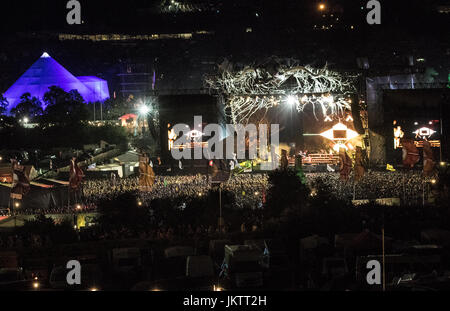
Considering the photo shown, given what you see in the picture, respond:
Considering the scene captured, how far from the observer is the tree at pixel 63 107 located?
39.1 metres

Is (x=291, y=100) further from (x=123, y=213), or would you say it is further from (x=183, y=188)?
(x=123, y=213)

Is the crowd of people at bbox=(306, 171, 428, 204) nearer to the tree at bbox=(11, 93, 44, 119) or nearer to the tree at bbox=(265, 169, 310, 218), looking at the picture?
the tree at bbox=(265, 169, 310, 218)

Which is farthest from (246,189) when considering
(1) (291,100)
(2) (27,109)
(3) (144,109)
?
(2) (27,109)

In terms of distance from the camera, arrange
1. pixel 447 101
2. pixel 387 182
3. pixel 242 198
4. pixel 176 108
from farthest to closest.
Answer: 1. pixel 176 108
2. pixel 447 101
3. pixel 387 182
4. pixel 242 198

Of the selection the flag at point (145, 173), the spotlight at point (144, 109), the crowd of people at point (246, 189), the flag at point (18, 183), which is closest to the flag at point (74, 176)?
the crowd of people at point (246, 189)

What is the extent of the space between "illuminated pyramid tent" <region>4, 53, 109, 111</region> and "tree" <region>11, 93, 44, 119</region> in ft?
6.50

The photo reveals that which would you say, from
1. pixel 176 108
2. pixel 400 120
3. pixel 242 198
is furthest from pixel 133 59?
pixel 242 198

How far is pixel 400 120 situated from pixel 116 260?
2202 centimetres

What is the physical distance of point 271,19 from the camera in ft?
147

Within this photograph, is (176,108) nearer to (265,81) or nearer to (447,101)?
(265,81)

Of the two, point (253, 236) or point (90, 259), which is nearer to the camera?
point (90, 259)

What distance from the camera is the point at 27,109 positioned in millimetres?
41781

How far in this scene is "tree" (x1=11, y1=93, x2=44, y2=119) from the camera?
41344 mm

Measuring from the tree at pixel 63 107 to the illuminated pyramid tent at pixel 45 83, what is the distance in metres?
2.41
